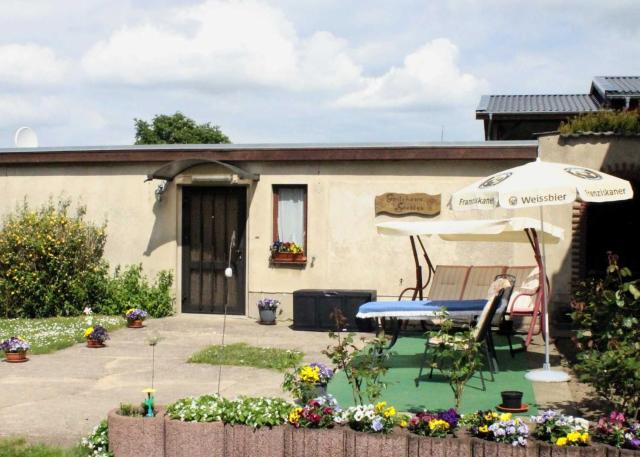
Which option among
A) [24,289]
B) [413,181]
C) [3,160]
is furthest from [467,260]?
[3,160]

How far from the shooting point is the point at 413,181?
1340 cm

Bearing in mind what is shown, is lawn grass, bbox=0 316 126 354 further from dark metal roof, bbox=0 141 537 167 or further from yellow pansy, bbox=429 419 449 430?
yellow pansy, bbox=429 419 449 430

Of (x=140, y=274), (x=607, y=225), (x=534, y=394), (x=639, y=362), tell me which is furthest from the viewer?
(x=140, y=274)

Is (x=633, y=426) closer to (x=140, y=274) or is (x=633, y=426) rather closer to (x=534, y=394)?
(x=534, y=394)

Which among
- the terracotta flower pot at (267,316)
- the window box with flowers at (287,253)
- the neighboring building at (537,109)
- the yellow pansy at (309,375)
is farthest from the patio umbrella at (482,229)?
the neighboring building at (537,109)

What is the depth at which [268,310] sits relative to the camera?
13.5m

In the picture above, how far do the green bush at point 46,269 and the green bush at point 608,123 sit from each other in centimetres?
814

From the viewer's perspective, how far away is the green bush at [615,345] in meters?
5.91

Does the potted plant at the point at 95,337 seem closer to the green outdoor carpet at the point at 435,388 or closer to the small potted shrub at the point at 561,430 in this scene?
the green outdoor carpet at the point at 435,388

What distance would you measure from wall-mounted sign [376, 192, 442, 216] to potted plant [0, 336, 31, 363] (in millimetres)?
5937

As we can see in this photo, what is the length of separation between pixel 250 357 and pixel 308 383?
3461 millimetres

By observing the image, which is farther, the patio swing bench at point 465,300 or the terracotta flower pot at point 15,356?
the terracotta flower pot at point 15,356

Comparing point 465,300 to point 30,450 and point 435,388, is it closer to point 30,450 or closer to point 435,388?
point 435,388

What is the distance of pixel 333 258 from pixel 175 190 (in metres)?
3.02
